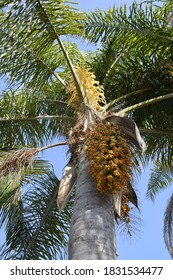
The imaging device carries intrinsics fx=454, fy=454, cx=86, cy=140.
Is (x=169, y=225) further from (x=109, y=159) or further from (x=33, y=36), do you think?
(x=33, y=36)

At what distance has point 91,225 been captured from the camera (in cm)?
413

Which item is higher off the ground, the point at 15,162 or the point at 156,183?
the point at 156,183

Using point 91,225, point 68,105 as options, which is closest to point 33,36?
point 68,105

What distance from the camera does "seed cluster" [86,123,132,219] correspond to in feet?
14.3

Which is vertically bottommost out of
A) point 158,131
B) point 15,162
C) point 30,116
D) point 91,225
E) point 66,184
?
point 91,225

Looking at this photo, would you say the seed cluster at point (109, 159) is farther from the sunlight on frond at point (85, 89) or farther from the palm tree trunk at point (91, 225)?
the sunlight on frond at point (85, 89)

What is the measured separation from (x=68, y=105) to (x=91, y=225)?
8.27 feet

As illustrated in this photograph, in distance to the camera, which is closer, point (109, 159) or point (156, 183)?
point (109, 159)

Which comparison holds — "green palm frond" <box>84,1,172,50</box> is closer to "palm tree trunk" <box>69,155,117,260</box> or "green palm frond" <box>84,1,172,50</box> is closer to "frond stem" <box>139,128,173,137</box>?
"frond stem" <box>139,128,173,137</box>

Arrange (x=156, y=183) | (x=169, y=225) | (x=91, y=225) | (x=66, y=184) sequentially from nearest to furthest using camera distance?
1. (x=91, y=225)
2. (x=66, y=184)
3. (x=169, y=225)
4. (x=156, y=183)

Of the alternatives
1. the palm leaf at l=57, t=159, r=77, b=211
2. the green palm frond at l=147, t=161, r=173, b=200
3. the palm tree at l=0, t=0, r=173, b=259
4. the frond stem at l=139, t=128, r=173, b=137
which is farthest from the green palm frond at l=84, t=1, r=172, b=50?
the green palm frond at l=147, t=161, r=173, b=200

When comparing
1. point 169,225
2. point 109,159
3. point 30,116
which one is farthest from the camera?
point 30,116

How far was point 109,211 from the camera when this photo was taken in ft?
14.4
